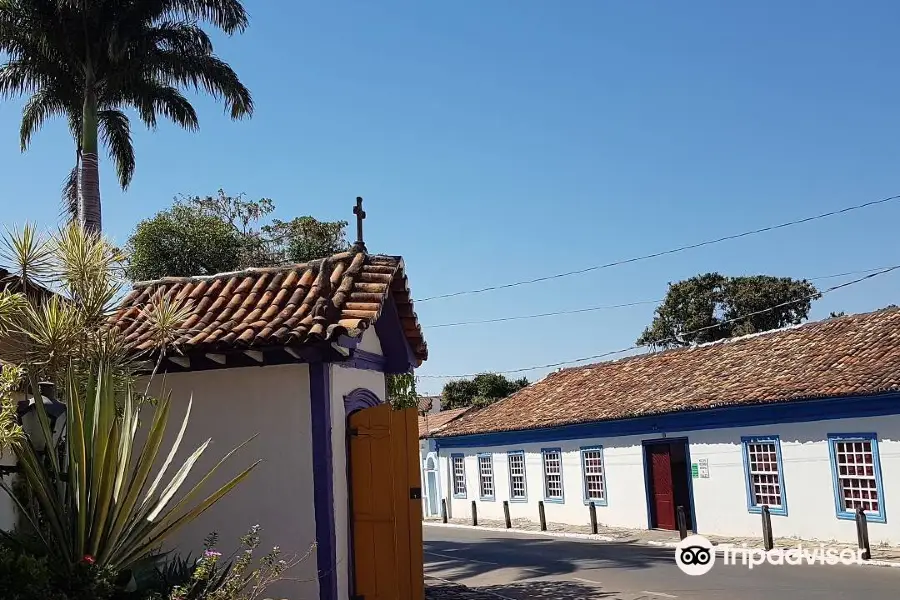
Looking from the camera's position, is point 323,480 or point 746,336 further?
point 746,336

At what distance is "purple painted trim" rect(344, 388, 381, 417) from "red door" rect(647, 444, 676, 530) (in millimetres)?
13525

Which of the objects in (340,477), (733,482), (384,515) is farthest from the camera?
(733,482)

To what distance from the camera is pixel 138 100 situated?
63.3 feet

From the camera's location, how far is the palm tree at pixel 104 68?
56.9 ft

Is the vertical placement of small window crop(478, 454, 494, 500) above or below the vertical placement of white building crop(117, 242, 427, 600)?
below

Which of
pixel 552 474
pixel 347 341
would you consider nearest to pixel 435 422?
pixel 552 474

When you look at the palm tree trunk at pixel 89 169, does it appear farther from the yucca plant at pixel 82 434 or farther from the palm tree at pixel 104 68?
the yucca plant at pixel 82 434

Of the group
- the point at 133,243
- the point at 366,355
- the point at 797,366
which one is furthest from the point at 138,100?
the point at 797,366

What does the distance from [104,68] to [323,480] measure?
1284 centimetres

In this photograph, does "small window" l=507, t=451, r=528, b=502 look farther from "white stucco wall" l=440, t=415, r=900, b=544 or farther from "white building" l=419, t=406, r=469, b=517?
"white building" l=419, t=406, r=469, b=517

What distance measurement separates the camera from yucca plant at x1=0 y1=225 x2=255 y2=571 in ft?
20.2

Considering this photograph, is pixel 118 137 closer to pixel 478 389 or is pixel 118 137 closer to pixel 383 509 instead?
pixel 383 509

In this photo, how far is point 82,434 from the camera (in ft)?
20.0

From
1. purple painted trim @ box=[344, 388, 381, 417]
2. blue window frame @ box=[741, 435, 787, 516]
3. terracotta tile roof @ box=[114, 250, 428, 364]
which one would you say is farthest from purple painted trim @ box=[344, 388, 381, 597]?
blue window frame @ box=[741, 435, 787, 516]
